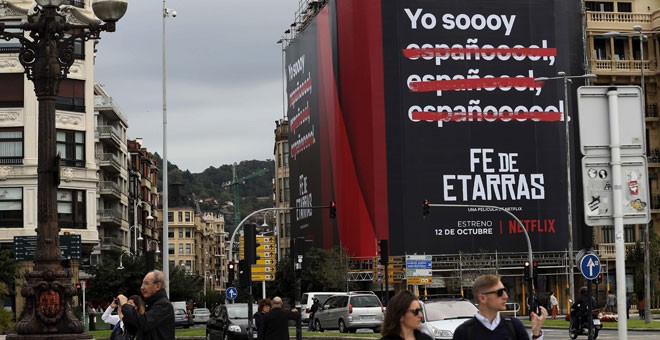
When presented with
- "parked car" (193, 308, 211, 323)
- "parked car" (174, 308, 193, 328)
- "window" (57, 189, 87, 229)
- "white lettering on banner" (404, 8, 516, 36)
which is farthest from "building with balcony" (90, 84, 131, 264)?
"white lettering on banner" (404, 8, 516, 36)

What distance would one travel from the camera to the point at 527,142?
79188 mm

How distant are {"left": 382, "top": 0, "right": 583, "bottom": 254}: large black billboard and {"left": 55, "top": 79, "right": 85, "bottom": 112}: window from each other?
20.9 meters

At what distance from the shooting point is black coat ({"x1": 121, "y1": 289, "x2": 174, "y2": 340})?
1036cm

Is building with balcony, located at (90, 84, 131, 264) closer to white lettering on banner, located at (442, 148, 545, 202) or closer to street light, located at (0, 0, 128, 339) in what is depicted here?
white lettering on banner, located at (442, 148, 545, 202)

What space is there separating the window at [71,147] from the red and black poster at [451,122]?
19864 millimetres

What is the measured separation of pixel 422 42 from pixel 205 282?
407 feet

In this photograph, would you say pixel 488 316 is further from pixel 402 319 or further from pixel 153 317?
pixel 153 317

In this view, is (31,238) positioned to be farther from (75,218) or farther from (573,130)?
(573,130)

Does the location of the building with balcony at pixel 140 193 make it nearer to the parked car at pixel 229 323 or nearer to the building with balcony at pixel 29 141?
the building with balcony at pixel 29 141

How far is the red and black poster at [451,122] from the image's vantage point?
254ft

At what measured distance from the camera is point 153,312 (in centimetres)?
1038

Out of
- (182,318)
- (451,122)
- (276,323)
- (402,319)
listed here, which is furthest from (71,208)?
(402,319)

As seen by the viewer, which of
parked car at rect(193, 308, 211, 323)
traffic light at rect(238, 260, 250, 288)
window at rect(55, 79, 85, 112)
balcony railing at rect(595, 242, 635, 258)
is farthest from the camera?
parked car at rect(193, 308, 211, 323)

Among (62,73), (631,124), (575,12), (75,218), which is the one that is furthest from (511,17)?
(631,124)
